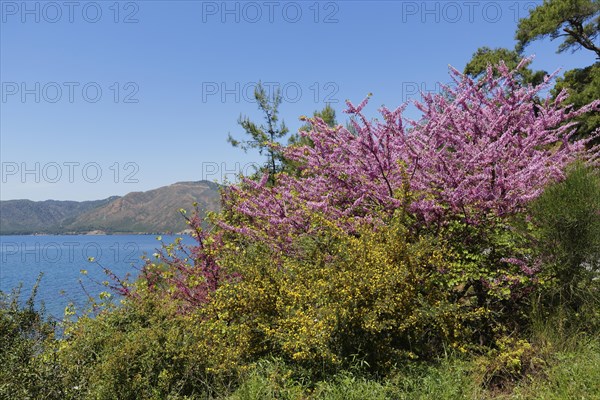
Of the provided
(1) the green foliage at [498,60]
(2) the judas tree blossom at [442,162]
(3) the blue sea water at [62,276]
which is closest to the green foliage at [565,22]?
(1) the green foliage at [498,60]

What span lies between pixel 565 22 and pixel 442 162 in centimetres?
1906

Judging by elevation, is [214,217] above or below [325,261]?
above

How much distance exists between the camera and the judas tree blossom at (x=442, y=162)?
621 centimetres

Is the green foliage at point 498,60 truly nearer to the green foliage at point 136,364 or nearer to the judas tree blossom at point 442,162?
the judas tree blossom at point 442,162

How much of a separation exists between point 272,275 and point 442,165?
3152mm

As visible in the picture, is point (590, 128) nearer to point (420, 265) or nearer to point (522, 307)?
point (522, 307)

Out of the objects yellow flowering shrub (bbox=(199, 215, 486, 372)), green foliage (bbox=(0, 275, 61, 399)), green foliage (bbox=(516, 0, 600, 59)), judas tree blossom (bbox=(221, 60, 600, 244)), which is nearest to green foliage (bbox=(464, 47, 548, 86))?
green foliage (bbox=(516, 0, 600, 59))

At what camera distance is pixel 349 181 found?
7316 millimetres

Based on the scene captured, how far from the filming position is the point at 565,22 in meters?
19.8

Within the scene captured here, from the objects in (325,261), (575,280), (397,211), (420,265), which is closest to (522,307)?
(575,280)

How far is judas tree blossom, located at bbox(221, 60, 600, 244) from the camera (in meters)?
6.21

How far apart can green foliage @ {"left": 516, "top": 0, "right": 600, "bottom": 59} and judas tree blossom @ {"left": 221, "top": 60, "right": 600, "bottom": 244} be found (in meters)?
15.0

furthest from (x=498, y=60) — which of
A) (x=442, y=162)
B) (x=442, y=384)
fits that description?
(x=442, y=384)

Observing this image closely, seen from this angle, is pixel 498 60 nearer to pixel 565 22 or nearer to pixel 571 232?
pixel 565 22
